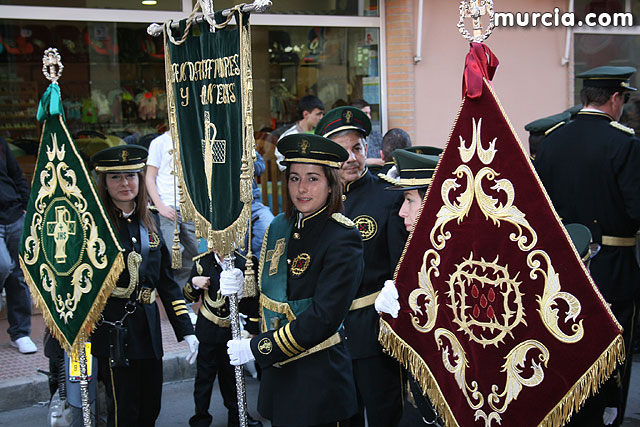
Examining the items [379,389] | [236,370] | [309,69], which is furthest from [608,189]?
[309,69]

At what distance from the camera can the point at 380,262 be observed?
442cm

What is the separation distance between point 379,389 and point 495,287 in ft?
4.66

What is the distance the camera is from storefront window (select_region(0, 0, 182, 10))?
25.2 ft

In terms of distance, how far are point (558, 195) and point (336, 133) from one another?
1579 mm

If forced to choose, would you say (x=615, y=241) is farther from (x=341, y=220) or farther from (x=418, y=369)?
(x=341, y=220)

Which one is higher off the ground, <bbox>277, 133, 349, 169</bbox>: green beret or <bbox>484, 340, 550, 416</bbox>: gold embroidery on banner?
<bbox>277, 133, 349, 169</bbox>: green beret

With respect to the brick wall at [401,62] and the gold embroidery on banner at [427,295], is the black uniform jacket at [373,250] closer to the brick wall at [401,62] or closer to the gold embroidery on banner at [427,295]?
the gold embroidery on banner at [427,295]

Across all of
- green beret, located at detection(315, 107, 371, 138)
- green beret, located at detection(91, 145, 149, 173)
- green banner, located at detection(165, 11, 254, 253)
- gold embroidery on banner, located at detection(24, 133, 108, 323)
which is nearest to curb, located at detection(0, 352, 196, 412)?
gold embroidery on banner, located at detection(24, 133, 108, 323)

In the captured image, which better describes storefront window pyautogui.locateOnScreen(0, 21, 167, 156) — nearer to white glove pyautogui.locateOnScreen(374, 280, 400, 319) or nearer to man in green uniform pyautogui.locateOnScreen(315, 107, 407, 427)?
man in green uniform pyautogui.locateOnScreen(315, 107, 407, 427)

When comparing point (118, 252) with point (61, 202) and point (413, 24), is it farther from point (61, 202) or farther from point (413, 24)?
point (413, 24)

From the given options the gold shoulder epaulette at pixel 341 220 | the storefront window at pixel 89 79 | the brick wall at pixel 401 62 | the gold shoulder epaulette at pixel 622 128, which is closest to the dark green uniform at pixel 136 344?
the gold shoulder epaulette at pixel 341 220

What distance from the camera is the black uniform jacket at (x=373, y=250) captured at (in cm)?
434

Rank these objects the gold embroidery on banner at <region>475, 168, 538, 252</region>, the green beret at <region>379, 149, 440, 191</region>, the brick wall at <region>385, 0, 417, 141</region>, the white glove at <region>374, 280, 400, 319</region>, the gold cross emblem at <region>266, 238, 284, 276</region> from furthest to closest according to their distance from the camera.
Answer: the brick wall at <region>385, 0, 417, 141</region>, the green beret at <region>379, 149, 440, 191</region>, the gold cross emblem at <region>266, 238, 284, 276</region>, the white glove at <region>374, 280, 400, 319</region>, the gold embroidery on banner at <region>475, 168, 538, 252</region>

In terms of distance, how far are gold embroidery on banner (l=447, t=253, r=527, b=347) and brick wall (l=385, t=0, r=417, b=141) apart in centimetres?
613
